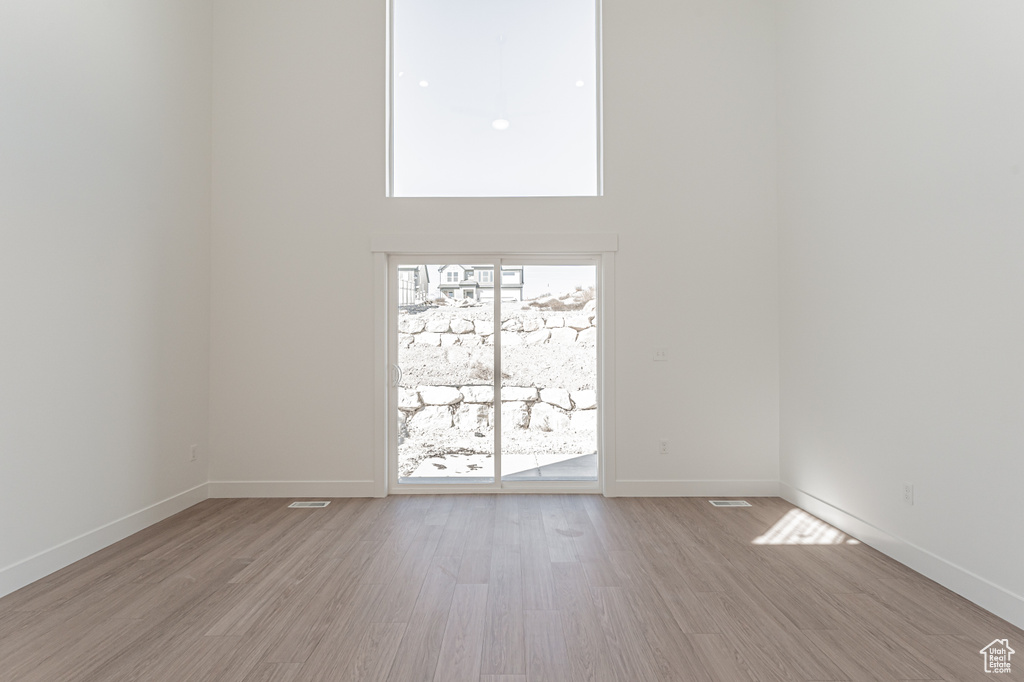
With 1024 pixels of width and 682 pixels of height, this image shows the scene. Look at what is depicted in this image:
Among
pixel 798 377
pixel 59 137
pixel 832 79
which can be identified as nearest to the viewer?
pixel 59 137

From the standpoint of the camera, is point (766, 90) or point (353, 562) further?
point (766, 90)

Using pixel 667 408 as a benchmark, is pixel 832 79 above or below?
above

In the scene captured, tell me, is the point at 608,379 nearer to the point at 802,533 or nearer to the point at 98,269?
the point at 802,533

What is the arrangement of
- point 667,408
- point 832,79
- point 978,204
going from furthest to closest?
point 667,408
point 832,79
point 978,204

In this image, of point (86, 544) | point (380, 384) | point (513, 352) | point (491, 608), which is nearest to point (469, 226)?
point (513, 352)

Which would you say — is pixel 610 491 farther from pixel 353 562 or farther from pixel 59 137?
pixel 59 137

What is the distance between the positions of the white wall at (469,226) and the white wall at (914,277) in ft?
1.20

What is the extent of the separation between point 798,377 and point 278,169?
4671 millimetres

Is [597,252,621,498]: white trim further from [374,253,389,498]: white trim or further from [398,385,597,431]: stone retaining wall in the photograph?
[374,253,389,498]: white trim

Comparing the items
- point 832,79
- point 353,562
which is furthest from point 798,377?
point 353,562

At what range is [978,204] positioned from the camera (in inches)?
104

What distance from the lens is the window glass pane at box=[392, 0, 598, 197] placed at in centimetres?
473

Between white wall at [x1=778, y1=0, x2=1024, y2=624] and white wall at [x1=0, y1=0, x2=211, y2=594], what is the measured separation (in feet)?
16.0

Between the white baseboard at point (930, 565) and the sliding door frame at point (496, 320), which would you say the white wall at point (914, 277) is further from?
the sliding door frame at point (496, 320)
